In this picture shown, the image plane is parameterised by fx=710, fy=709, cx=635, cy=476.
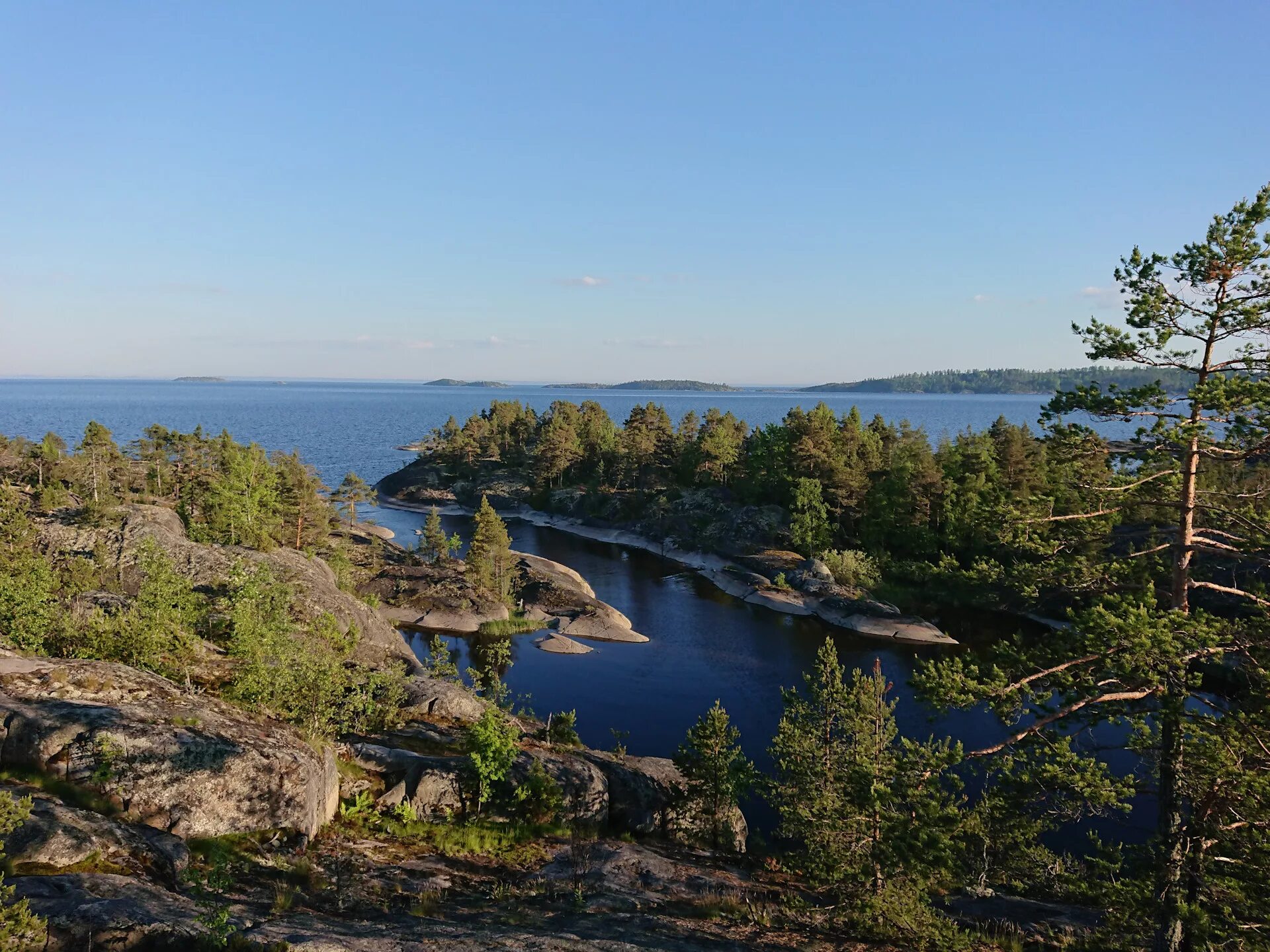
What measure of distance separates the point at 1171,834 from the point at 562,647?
4843 cm

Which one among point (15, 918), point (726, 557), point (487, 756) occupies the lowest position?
point (726, 557)

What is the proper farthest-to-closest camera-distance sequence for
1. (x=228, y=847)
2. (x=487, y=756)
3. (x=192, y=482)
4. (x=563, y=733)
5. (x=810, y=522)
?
(x=810, y=522) < (x=192, y=482) < (x=563, y=733) < (x=487, y=756) < (x=228, y=847)

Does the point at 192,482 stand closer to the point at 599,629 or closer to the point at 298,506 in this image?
the point at 298,506

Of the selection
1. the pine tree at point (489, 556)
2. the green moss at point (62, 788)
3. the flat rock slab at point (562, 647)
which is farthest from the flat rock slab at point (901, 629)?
the green moss at point (62, 788)

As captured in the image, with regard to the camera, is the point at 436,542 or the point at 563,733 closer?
the point at 563,733

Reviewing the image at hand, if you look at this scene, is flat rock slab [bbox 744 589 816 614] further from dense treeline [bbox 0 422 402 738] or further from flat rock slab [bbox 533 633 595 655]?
dense treeline [bbox 0 422 402 738]

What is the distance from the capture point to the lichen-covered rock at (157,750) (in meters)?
16.2

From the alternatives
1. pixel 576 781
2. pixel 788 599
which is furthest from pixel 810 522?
pixel 576 781

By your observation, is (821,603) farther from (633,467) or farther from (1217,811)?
(1217,811)

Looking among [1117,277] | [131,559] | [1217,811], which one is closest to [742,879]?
[1217,811]

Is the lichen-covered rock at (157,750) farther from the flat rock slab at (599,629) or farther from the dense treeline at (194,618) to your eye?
the flat rock slab at (599,629)

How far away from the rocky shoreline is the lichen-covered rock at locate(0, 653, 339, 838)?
44033 mm

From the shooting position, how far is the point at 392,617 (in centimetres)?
6225

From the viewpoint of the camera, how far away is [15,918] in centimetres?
809
